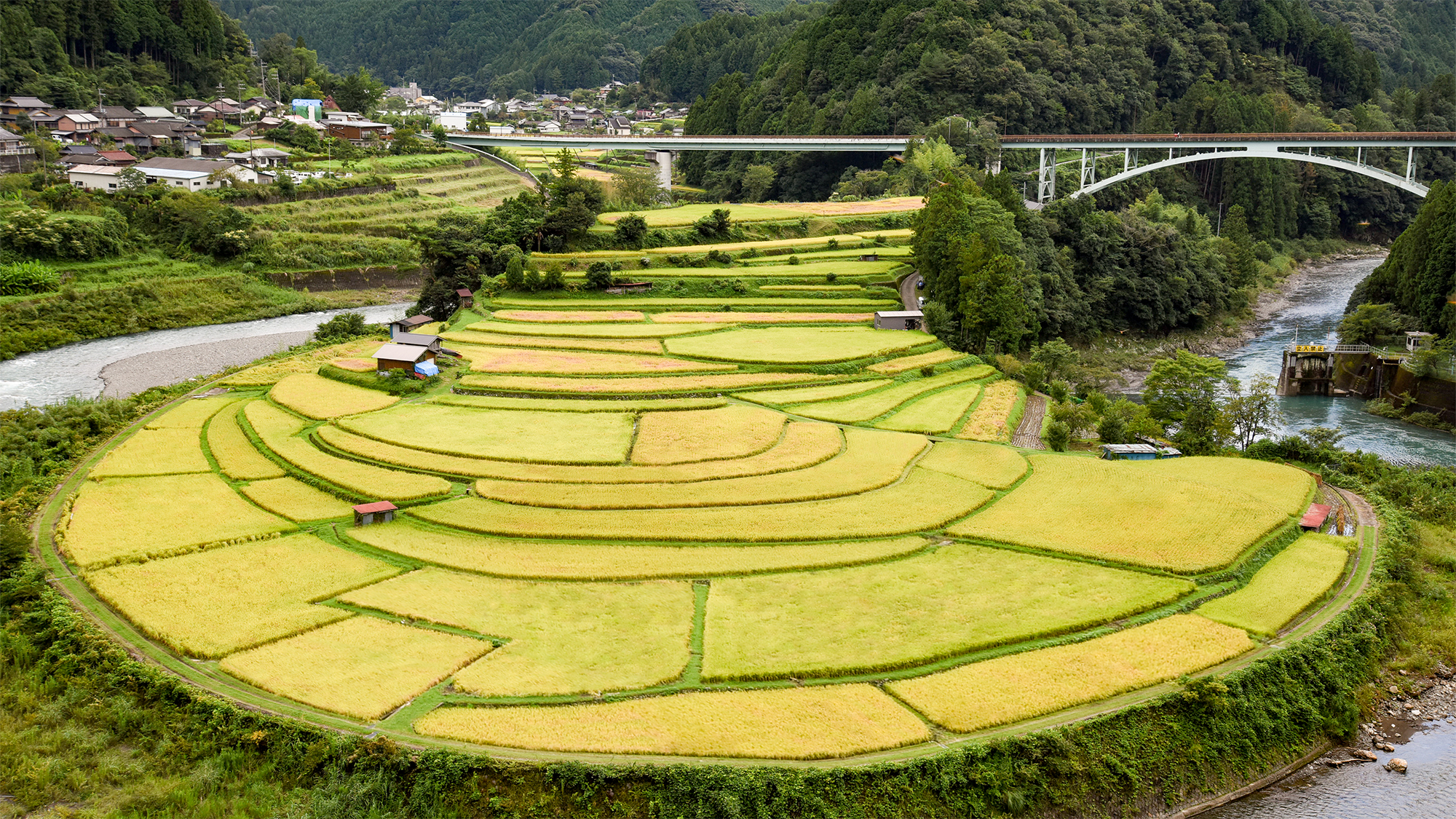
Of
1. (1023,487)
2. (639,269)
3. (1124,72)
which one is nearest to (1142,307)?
(639,269)

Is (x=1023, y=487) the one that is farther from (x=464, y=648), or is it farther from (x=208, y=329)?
(x=208, y=329)

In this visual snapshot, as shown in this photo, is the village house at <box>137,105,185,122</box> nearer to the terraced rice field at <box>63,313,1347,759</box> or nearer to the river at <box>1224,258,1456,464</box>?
the terraced rice field at <box>63,313,1347,759</box>

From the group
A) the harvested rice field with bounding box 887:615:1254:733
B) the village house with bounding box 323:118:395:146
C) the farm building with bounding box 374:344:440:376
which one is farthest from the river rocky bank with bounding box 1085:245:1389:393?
the village house with bounding box 323:118:395:146

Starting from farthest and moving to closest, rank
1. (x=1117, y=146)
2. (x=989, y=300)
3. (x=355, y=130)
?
(x=355, y=130)
(x=1117, y=146)
(x=989, y=300)

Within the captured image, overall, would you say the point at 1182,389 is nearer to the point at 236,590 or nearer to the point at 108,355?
the point at 236,590

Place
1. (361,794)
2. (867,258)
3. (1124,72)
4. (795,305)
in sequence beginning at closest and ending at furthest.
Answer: (361,794)
(795,305)
(867,258)
(1124,72)

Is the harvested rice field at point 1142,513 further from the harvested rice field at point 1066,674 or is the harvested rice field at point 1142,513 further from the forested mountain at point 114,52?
the forested mountain at point 114,52

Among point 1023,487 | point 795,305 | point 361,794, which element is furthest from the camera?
point 795,305

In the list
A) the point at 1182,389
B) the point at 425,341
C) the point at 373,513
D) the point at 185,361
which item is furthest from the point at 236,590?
the point at 1182,389
